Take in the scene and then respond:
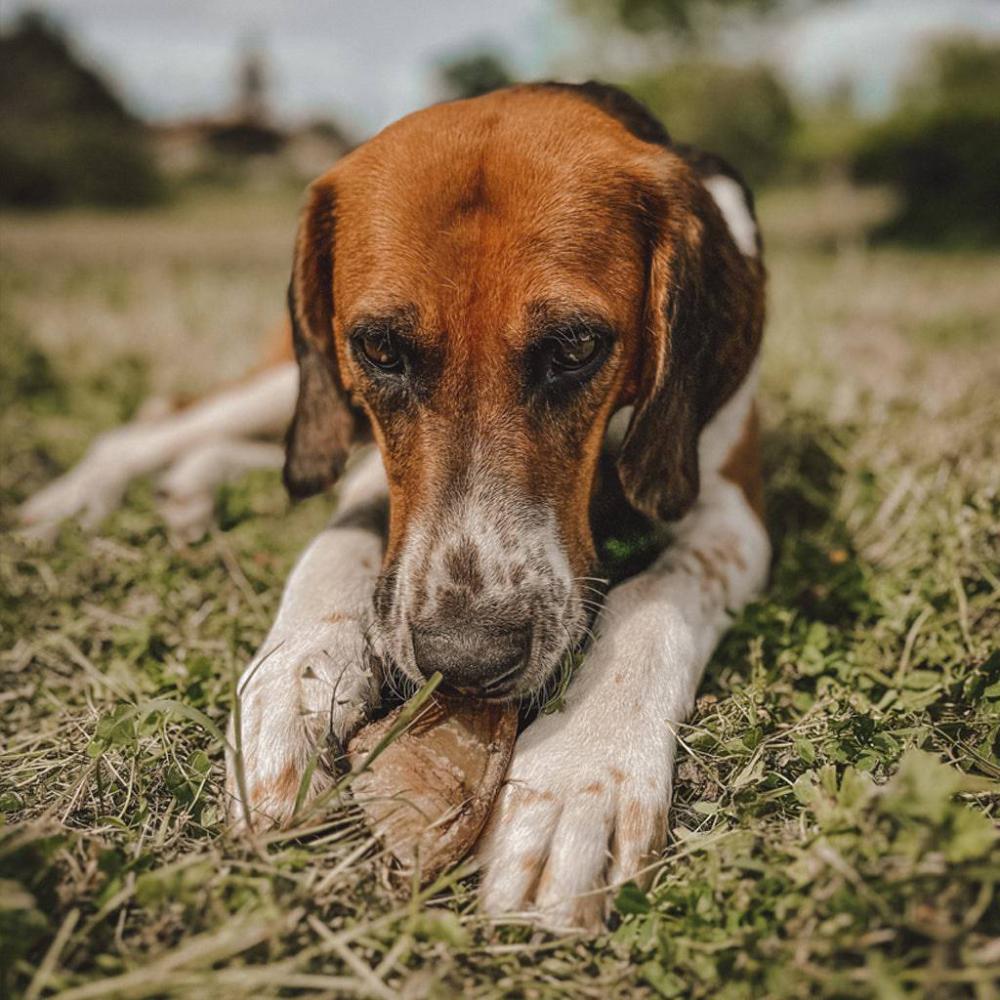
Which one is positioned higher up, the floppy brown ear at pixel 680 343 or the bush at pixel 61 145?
the floppy brown ear at pixel 680 343

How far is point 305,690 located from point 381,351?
0.88 meters

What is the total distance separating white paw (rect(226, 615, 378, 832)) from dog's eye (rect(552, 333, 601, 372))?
2.70 feet

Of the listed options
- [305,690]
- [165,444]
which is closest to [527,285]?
[305,690]

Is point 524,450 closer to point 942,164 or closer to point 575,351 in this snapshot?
point 575,351

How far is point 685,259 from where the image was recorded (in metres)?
2.47

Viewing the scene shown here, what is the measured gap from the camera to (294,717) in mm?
2035

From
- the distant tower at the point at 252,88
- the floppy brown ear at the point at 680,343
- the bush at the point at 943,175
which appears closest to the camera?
the floppy brown ear at the point at 680,343

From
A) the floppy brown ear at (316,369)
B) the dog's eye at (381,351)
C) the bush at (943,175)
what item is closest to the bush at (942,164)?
the bush at (943,175)

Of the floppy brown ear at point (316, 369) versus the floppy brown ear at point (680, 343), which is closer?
A: the floppy brown ear at point (680, 343)

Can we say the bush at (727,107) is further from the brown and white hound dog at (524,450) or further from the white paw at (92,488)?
the brown and white hound dog at (524,450)

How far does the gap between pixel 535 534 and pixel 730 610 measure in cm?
74

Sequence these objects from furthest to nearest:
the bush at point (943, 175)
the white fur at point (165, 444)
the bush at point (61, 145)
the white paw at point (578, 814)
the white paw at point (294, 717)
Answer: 1. the bush at point (61, 145)
2. the bush at point (943, 175)
3. the white fur at point (165, 444)
4. the white paw at point (294, 717)
5. the white paw at point (578, 814)

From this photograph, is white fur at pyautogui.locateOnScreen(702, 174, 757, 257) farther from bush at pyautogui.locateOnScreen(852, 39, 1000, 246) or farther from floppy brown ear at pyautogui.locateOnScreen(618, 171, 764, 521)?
bush at pyautogui.locateOnScreen(852, 39, 1000, 246)

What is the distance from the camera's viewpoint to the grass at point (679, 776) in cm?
154
